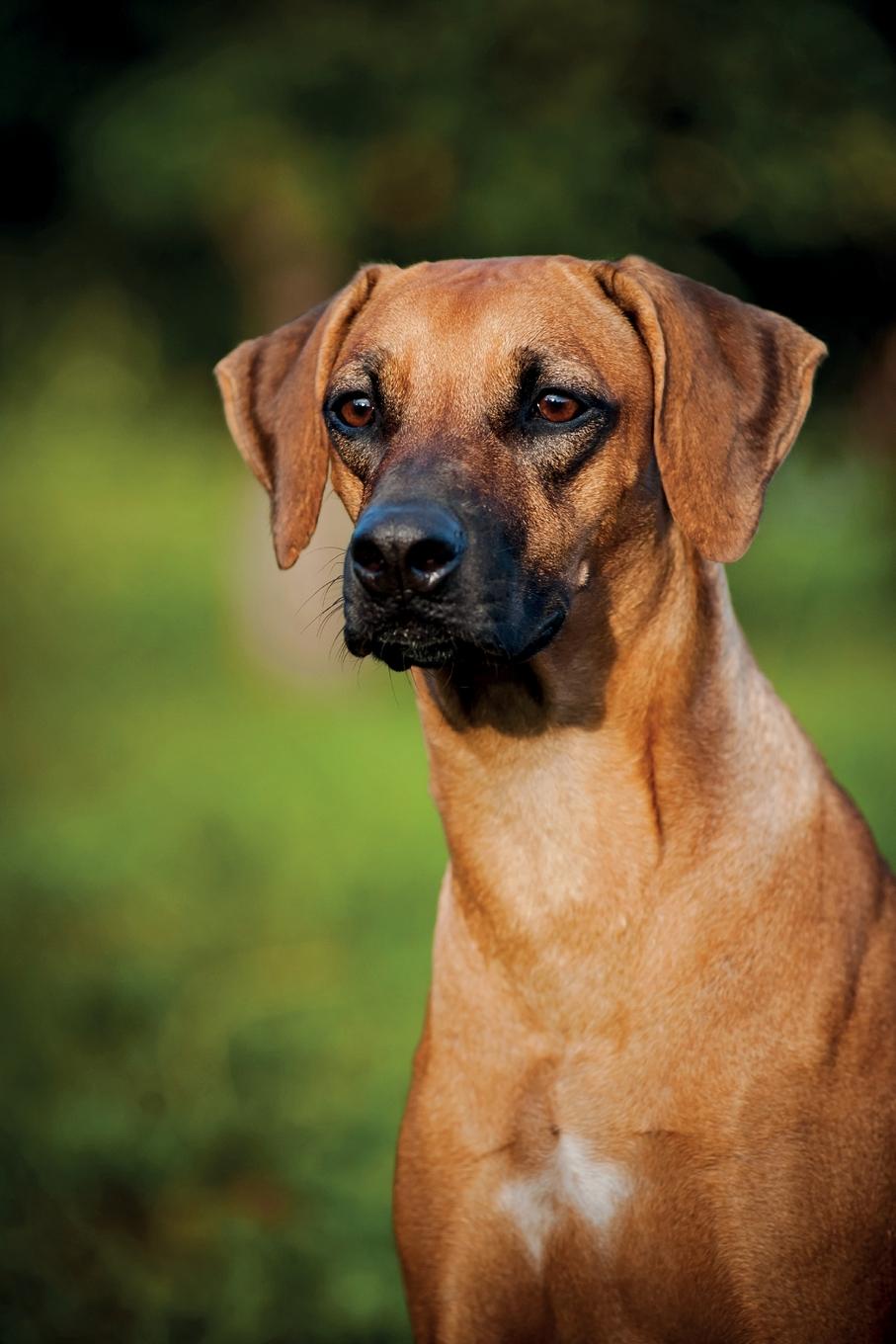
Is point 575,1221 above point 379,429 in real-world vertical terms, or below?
below

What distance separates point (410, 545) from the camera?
121 inches

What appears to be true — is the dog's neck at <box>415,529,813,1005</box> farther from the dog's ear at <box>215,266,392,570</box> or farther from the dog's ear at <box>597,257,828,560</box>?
the dog's ear at <box>215,266,392,570</box>

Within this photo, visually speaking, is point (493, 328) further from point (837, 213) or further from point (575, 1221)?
point (837, 213)

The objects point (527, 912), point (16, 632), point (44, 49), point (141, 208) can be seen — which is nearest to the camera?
point (527, 912)

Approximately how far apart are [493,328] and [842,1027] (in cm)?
156

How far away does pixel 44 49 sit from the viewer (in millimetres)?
9938

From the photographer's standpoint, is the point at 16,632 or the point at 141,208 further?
the point at 16,632

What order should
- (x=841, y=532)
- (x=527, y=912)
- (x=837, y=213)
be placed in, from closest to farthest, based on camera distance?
(x=527, y=912) → (x=837, y=213) → (x=841, y=532)

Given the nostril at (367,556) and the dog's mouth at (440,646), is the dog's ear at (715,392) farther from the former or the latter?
the nostril at (367,556)

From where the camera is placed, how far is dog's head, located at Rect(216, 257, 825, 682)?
3.18 meters

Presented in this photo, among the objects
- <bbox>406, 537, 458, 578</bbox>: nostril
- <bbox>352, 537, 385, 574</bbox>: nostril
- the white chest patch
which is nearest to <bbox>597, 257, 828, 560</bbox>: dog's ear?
<bbox>406, 537, 458, 578</bbox>: nostril

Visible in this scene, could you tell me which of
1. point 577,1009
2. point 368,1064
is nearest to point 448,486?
point 577,1009

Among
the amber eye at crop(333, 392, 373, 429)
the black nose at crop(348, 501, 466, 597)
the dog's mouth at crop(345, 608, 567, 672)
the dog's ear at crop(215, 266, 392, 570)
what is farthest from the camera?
the dog's ear at crop(215, 266, 392, 570)

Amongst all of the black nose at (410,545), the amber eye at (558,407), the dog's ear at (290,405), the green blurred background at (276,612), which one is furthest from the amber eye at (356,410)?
the green blurred background at (276,612)
